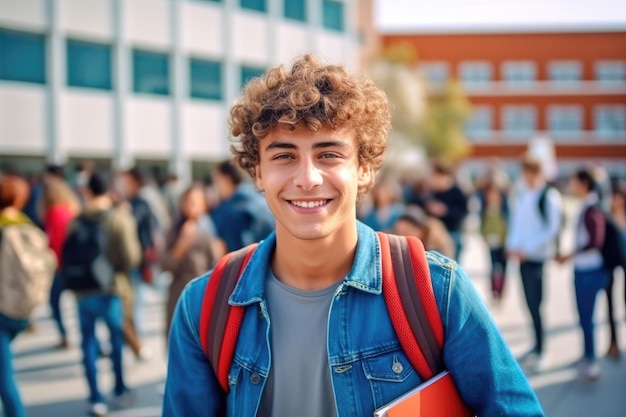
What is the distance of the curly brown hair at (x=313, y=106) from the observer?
6.57ft

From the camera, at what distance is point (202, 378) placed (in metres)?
2.08

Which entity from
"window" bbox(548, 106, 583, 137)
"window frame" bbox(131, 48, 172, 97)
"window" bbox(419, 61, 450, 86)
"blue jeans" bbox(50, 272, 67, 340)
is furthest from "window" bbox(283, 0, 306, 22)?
"window" bbox(548, 106, 583, 137)

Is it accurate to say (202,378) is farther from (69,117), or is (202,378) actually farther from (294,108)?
(69,117)

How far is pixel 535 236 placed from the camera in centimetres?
693

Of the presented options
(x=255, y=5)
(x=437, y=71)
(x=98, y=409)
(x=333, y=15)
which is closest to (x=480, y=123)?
(x=437, y=71)

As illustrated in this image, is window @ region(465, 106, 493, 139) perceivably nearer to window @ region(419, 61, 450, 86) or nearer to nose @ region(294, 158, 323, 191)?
window @ region(419, 61, 450, 86)

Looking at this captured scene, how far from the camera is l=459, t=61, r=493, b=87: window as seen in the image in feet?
196

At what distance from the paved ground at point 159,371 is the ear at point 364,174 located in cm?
409

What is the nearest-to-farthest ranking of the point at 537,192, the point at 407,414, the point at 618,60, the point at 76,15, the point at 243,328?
the point at 407,414
the point at 243,328
the point at 537,192
the point at 76,15
the point at 618,60

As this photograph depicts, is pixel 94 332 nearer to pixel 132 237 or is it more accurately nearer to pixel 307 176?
pixel 132 237

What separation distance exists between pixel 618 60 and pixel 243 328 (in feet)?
208

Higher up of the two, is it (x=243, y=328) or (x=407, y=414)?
(x=243, y=328)

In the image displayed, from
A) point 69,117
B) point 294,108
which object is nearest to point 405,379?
point 294,108

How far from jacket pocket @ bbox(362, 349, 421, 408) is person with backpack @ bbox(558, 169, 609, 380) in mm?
5144
